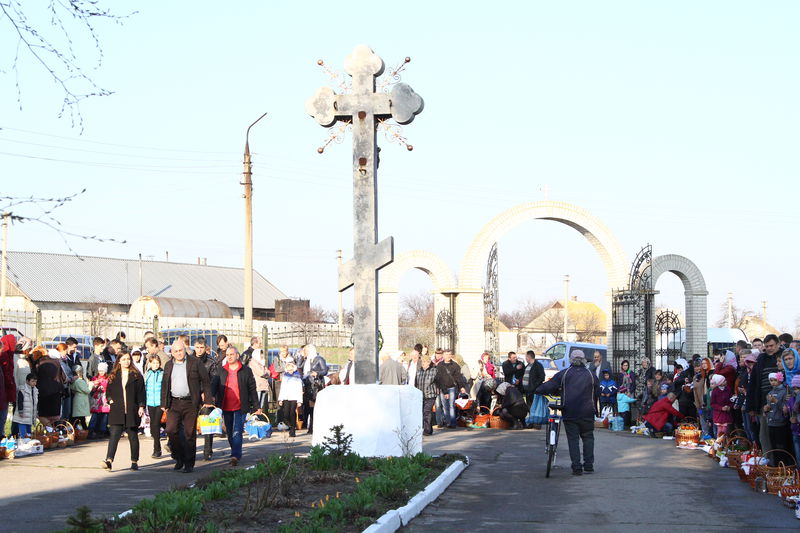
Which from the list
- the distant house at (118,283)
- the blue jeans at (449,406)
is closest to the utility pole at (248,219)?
the blue jeans at (449,406)

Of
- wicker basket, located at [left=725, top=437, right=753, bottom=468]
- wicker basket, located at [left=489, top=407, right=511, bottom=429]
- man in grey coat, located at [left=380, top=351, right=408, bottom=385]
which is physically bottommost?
wicker basket, located at [left=489, top=407, right=511, bottom=429]

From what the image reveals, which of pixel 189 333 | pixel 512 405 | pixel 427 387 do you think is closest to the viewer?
pixel 427 387

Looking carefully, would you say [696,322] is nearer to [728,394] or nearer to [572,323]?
[728,394]

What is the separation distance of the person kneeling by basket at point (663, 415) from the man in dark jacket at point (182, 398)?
10.5 meters

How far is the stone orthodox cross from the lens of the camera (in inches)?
579

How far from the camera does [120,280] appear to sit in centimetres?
8131

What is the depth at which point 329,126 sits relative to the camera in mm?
15164

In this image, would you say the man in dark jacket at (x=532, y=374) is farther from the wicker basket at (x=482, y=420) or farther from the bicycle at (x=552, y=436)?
the bicycle at (x=552, y=436)

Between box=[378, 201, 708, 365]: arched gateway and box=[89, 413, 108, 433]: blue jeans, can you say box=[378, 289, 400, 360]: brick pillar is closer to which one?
box=[378, 201, 708, 365]: arched gateway

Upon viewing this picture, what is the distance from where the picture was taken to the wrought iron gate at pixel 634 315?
32562mm

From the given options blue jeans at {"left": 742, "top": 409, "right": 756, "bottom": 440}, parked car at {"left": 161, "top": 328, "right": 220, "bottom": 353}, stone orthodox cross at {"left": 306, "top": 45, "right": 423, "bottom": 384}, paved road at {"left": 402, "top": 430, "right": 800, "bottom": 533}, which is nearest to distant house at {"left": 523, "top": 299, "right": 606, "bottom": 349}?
parked car at {"left": 161, "top": 328, "right": 220, "bottom": 353}

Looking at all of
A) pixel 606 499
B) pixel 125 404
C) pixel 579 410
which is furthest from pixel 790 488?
pixel 125 404

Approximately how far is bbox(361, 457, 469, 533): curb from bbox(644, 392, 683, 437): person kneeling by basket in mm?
8931

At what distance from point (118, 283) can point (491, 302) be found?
52.0 m
